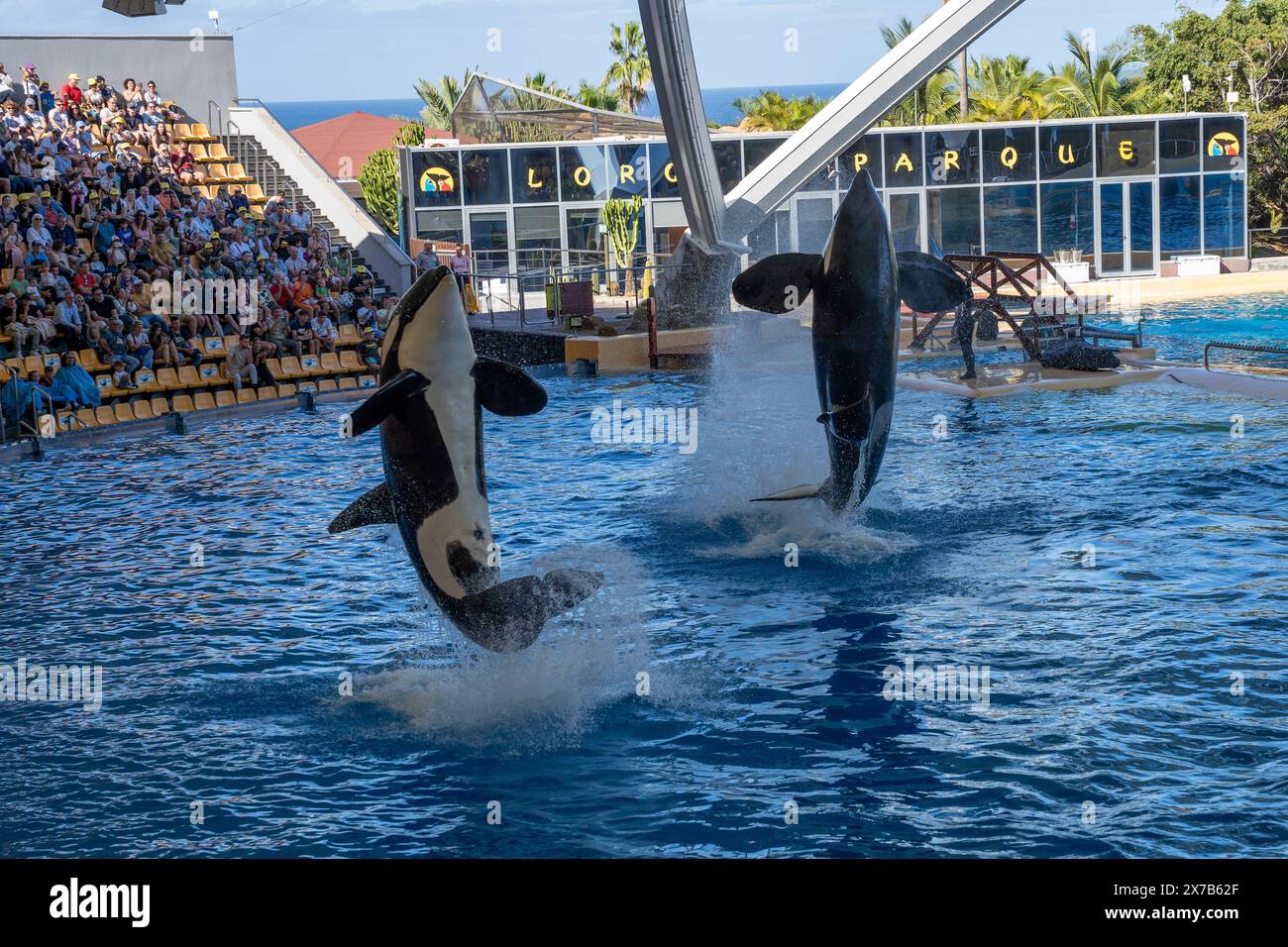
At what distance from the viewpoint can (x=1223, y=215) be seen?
3222 cm

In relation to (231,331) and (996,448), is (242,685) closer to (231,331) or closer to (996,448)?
(996,448)

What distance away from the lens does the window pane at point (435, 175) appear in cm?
3162

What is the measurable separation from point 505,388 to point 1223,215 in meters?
30.6

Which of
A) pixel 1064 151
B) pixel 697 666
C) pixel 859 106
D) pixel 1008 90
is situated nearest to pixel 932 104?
pixel 1008 90

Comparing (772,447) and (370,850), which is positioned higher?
(772,447)

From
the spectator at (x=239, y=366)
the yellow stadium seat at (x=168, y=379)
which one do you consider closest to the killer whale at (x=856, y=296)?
the yellow stadium seat at (x=168, y=379)

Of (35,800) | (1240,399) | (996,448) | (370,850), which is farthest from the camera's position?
(1240,399)

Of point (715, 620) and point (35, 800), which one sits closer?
point (35, 800)

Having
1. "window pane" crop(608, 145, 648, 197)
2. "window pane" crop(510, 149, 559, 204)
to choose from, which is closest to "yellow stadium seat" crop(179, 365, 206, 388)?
"window pane" crop(510, 149, 559, 204)

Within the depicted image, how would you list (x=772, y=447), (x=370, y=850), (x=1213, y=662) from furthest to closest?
1. (x=772, y=447)
2. (x=1213, y=662)
3. (x=370, y=850)

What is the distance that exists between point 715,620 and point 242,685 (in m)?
2.66

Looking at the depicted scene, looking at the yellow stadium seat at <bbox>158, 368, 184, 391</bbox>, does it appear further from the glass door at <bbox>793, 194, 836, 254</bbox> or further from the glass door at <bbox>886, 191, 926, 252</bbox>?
the glass door at <bbox>886, 191, 926, 252</bbox>

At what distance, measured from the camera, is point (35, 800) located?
226 inches

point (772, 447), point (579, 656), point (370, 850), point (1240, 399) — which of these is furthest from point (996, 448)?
point (370, 850)
